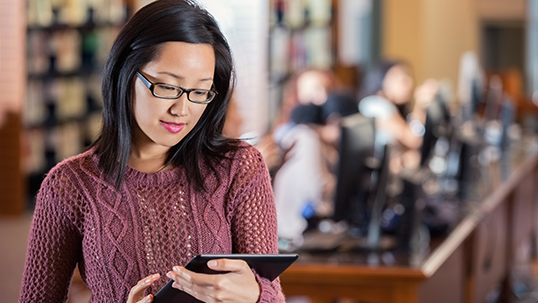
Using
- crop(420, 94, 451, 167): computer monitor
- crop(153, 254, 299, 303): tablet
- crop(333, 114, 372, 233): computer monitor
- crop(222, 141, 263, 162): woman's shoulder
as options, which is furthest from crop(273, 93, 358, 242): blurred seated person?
crop(153, 254, 299, 303): tablet

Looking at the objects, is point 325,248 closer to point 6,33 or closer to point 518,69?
point 6,33

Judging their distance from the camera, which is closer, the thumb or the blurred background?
the thumb

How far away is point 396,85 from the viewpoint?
18.5ft

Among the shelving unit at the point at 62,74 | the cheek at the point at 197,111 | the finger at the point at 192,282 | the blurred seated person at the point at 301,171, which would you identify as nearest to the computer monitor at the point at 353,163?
the blurred seated person at the point at 301,171

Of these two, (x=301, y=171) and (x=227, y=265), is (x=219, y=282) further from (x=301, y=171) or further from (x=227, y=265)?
(x=301, y=171)

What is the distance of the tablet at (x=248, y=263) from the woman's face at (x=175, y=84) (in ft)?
0.69

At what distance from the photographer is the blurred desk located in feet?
7.39

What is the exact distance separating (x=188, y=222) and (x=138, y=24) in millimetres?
337

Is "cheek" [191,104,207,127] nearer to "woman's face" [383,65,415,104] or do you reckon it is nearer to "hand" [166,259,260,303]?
"hand" [166,259,260,303]

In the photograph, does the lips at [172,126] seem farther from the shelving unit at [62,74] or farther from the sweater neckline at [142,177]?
the shelving unit at [62,74]

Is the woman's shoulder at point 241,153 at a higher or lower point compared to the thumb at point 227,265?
higher

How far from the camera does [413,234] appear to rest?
247 cm

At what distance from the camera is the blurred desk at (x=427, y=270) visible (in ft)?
7.39

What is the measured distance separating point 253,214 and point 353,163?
1.25 metres
